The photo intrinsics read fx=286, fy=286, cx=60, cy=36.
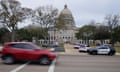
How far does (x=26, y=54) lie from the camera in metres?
21.5

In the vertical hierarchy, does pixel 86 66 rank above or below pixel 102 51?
below

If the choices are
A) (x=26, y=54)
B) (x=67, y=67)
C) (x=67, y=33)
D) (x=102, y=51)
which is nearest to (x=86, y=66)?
(x=67, y=67)

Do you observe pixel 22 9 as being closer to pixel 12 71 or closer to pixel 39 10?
pixel 39 10

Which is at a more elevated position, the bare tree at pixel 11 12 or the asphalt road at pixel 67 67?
the bare tree at pixel 11 12

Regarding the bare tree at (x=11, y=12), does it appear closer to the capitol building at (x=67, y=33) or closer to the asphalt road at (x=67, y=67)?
the asphalt road at (x=67, y=67)

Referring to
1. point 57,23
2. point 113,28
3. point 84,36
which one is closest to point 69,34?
point 84,36

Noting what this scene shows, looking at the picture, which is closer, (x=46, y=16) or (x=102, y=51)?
(x=102, y=51)

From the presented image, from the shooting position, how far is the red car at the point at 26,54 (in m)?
21.4

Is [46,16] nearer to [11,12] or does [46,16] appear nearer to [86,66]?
[11,12]

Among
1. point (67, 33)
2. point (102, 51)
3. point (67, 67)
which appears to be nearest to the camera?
point (67, 67)

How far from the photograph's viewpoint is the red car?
70.2ft

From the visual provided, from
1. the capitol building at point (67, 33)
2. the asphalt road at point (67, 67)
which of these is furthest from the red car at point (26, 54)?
the capitol building at point (67, 33)

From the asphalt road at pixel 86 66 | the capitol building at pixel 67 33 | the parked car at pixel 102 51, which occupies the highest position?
the capitol building at pixel 67 33

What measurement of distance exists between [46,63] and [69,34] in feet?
551
